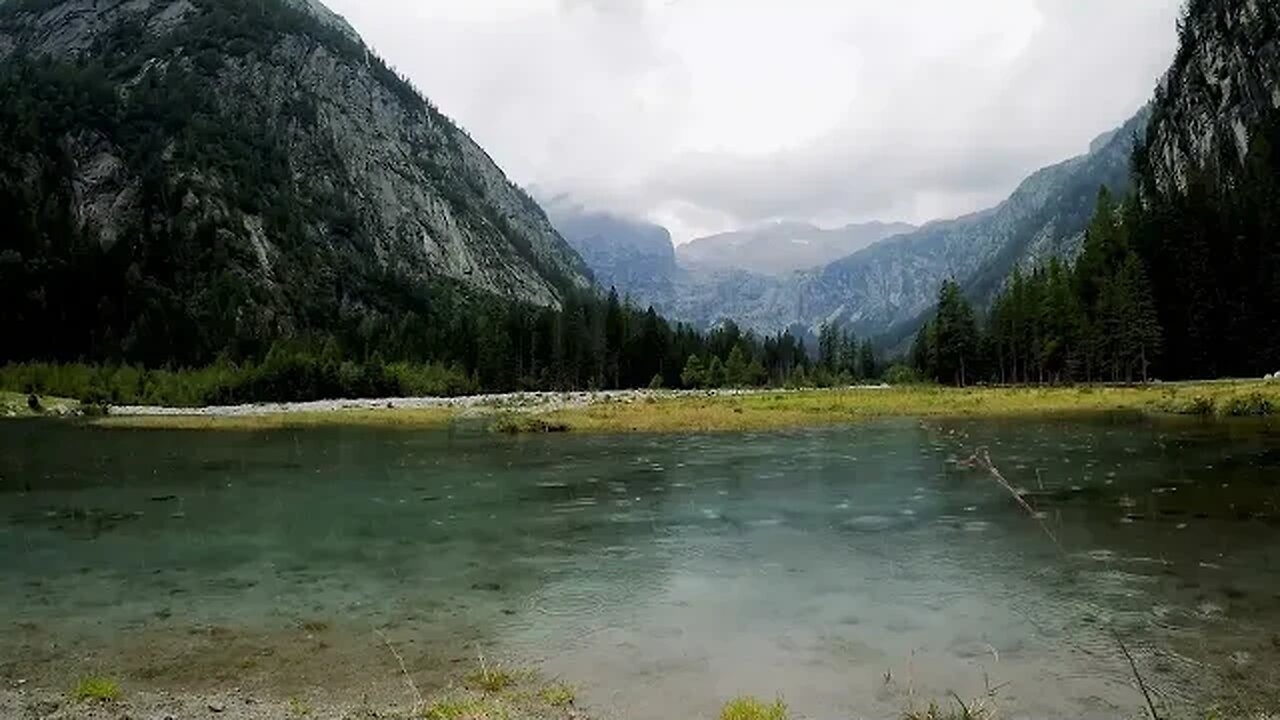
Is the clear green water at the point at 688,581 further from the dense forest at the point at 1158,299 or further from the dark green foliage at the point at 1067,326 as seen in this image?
the dense forest at the point at 1158,299

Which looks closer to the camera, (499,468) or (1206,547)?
(1206,547)

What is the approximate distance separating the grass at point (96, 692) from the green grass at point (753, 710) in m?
8.53

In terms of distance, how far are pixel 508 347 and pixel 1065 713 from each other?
16457 centimetres

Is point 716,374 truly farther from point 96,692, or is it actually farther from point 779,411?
point 96,692

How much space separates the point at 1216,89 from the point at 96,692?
197 m

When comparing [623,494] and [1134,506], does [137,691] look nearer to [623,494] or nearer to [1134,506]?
[623,494]

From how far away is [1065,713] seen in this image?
11539mm

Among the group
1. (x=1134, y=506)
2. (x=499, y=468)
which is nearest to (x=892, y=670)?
(x=1134, y=506)

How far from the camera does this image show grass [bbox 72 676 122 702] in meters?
12.7

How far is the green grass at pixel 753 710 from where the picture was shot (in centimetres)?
1125

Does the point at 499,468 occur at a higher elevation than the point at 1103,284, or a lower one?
lower

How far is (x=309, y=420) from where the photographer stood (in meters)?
93.1

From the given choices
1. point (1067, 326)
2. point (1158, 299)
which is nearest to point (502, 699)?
point (1067, 326)

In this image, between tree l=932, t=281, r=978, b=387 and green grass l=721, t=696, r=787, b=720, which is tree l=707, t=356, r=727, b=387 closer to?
tree l=932, t=281, r=978, b=387
